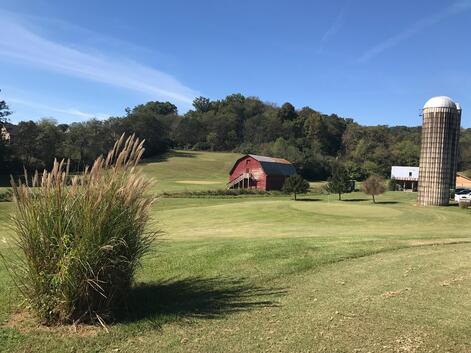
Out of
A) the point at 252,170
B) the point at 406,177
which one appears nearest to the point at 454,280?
the point at 252,170

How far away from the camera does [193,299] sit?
7203mm

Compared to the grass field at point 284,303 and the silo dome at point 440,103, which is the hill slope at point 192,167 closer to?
the silo dome at point 440,103

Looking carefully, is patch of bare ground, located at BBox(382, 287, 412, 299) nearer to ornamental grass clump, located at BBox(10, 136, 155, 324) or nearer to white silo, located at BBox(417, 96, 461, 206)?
ornamental grass clump, located at BBox(10, 136, 155, 324)

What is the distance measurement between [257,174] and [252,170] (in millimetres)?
1501

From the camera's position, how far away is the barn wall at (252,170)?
243ft

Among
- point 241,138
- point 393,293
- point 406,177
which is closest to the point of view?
point 393,293

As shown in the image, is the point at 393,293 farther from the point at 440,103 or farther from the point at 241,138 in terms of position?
the point at 241,138

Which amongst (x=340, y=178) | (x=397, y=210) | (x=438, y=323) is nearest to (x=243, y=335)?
(x=438, y=323)

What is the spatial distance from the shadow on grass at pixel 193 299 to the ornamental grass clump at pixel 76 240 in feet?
1.48

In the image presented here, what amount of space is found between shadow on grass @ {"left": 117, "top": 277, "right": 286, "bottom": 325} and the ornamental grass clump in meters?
0.45

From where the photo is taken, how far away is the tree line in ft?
261

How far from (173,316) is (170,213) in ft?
94.8

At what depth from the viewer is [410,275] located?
28.5 feet

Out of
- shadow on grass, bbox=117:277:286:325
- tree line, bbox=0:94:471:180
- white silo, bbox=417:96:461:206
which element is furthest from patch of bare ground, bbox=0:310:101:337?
tree line, bbox=0:94:471:180
